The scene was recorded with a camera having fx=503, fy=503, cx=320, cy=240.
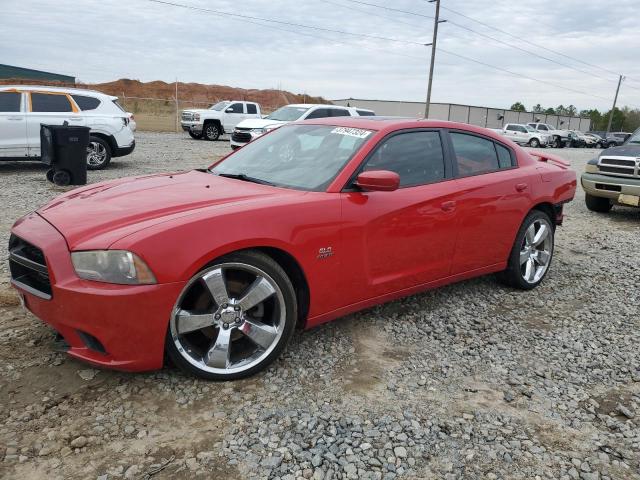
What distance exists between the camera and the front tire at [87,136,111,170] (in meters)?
10.8

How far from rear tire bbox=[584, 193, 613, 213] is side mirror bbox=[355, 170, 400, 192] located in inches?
304

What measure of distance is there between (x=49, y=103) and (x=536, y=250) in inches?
379

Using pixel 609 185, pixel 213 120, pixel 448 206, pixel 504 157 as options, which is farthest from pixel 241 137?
pixel 448 206

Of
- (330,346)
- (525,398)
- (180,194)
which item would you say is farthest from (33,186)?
(525,398)

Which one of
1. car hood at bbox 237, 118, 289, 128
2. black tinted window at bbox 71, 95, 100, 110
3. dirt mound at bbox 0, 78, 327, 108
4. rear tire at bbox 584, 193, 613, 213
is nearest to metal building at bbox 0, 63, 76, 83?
dirt mound at bbox 0, 78, 327, 108

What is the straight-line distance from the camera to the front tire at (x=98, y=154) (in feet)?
35.3

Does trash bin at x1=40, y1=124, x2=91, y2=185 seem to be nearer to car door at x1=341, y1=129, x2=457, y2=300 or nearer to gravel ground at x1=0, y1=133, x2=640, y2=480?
gravel ground at x1=0, y1=133, x2=640, y2=480

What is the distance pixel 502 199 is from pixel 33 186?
797cm

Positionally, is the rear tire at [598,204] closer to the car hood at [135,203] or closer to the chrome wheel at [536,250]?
the chrome wheel at [536,250]

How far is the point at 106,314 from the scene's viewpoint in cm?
247

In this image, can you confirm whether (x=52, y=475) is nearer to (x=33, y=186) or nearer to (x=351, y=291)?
(x=351, y=291)

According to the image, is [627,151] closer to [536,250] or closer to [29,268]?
[536,250]

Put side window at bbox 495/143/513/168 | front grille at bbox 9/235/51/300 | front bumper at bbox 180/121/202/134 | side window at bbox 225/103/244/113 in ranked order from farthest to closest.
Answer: side window at bbox 225/103/244/113
front bumper at bbox 180/121/202/134
side window at bbox 495/143/513/168
front grille at bbox 9/235/51/300

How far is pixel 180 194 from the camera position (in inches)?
125
